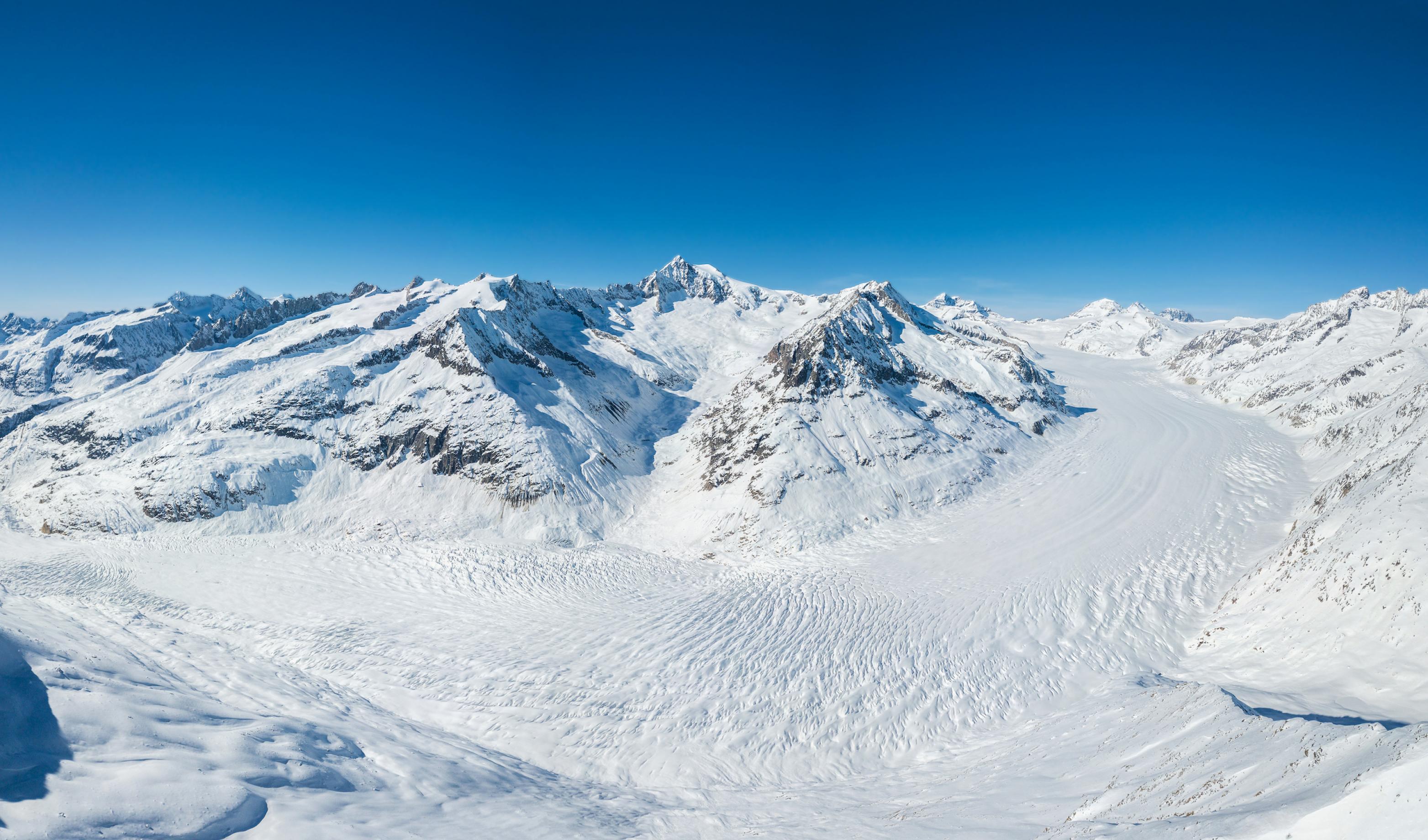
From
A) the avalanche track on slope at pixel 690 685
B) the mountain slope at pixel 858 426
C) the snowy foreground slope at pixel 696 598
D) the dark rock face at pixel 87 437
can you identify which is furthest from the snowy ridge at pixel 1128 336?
the dark rock face at pixel 87 437

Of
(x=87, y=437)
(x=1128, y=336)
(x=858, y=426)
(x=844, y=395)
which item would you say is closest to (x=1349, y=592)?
(x=858, y=426)

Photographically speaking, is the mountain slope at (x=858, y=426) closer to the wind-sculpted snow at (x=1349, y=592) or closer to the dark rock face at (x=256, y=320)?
the wind-sculpted snow at (x=1349, y=592)

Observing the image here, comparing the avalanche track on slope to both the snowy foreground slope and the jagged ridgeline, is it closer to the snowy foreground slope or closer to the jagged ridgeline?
the snowy foreground slope

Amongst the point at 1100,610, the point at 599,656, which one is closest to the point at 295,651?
the point at 599,656

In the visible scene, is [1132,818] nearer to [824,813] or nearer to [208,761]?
[824,813]

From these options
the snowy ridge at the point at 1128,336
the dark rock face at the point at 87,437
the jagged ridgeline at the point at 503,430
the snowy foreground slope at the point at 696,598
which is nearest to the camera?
the snowy foreground slope at the point at 696,598

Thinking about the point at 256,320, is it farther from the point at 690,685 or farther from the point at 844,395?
the point at 690,685

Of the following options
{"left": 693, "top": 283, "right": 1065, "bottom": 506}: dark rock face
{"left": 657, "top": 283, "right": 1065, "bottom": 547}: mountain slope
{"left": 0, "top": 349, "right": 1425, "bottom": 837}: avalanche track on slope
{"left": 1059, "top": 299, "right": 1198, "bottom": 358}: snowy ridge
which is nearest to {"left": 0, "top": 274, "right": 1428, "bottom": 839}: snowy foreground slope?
{"left": 0, "top": 349, "right": 1425, "bottom": 837}: avalanche track on slope
